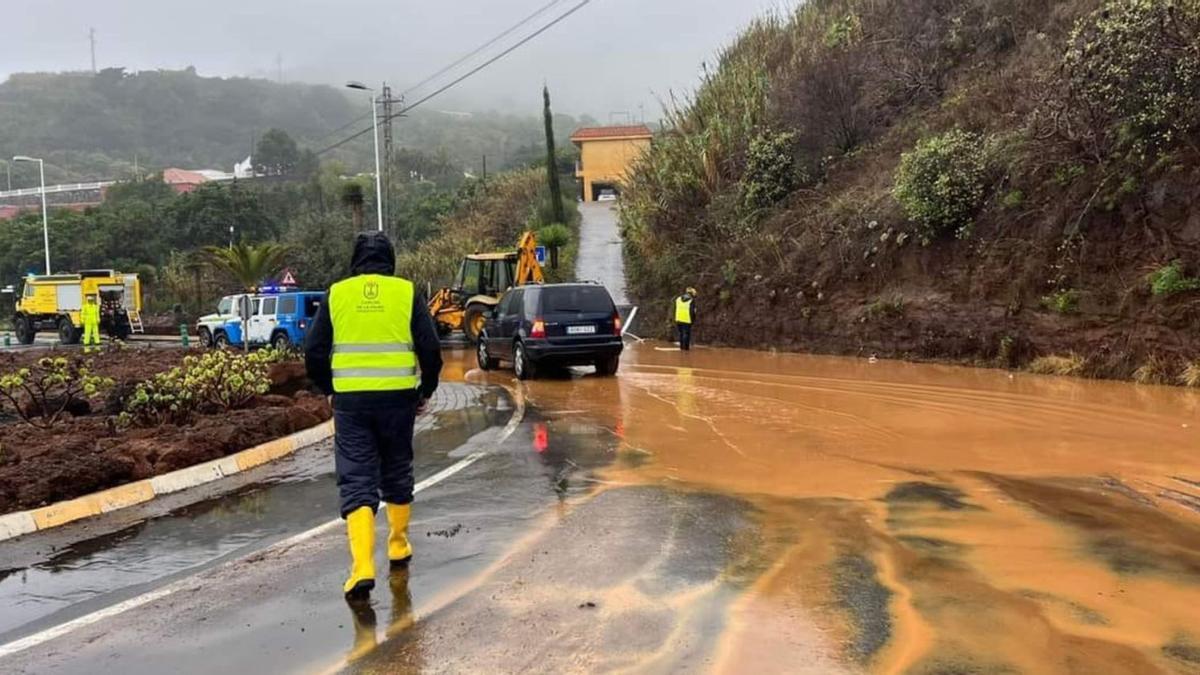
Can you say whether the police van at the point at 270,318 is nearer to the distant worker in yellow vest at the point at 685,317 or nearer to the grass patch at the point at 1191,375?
the distant worker in yellow vest at the point at 685,317

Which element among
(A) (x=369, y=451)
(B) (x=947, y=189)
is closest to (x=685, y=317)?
(B) (x=947, y=189)

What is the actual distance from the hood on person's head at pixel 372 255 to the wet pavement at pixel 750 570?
6.01ft

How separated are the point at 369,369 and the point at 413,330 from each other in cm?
35

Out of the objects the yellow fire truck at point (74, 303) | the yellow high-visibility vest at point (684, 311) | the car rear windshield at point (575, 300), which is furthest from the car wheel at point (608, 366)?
the yellow fire truck at point (74, 303)

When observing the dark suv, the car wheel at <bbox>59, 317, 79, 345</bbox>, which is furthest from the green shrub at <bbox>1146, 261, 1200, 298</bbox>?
the car wheel at <bbox>59, 317, 79, 345</bbox>

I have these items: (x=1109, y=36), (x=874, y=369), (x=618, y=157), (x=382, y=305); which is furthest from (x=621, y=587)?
(x=618, y=157)

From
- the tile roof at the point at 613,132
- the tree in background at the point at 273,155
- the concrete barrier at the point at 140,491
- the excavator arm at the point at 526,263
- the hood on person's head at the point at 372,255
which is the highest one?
the tree in background at the point at 273,155

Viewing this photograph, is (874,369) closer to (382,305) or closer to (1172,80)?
(1172,80)

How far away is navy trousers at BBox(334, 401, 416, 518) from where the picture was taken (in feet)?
17.1

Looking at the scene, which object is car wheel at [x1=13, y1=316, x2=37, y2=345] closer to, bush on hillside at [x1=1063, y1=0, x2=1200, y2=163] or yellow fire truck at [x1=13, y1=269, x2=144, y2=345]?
yellow fire truck at [x1=13, y1=269, x2=144, y2=345]

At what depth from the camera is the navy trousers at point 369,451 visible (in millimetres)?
5199

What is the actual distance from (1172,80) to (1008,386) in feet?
17.6

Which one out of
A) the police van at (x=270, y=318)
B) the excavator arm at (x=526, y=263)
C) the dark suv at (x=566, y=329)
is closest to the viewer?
the dark suv at (x=566, y=329)

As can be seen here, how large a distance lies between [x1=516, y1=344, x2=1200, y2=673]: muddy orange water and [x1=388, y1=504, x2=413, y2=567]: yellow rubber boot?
Answer: 6.99ft
